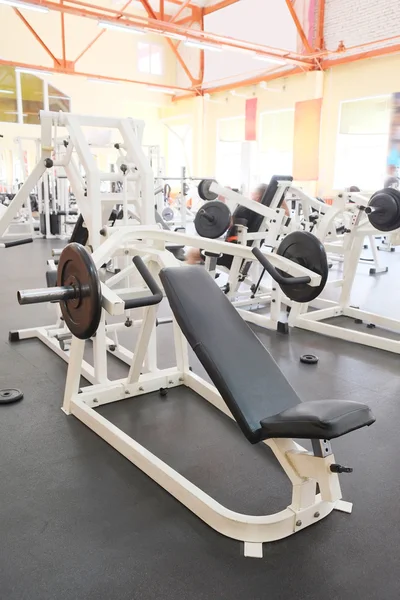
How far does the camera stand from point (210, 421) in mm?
2346

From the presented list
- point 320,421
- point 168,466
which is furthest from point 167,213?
point 320,421

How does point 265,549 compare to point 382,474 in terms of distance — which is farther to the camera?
point 382,474

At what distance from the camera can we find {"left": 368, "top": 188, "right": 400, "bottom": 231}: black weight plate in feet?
11.1

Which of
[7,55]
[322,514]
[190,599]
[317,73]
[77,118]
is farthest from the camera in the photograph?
[7,55]

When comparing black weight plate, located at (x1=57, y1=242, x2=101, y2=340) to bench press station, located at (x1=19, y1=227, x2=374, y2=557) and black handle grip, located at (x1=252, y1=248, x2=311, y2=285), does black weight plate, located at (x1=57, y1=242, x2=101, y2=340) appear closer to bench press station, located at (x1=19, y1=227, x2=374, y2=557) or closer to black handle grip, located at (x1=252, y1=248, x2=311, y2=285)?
bench press station, located at (x1=19, y1=227, x2=374, y2=557)

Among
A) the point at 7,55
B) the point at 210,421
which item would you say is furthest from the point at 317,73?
the point at 210,421

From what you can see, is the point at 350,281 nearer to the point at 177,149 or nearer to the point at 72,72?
the point at 72,72

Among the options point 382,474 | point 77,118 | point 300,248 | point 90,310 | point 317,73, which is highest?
point 317,73

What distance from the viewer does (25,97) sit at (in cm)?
1183

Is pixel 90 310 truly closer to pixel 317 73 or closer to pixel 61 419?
pixel 61 419

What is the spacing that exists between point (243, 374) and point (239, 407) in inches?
5.6

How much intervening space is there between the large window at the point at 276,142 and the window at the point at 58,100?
4728 millimetres

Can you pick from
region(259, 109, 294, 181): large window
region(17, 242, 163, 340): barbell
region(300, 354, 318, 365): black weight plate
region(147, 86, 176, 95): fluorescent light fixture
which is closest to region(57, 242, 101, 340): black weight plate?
region(17, 242, 163, 340): barbell

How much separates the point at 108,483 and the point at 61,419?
0.57 meters
